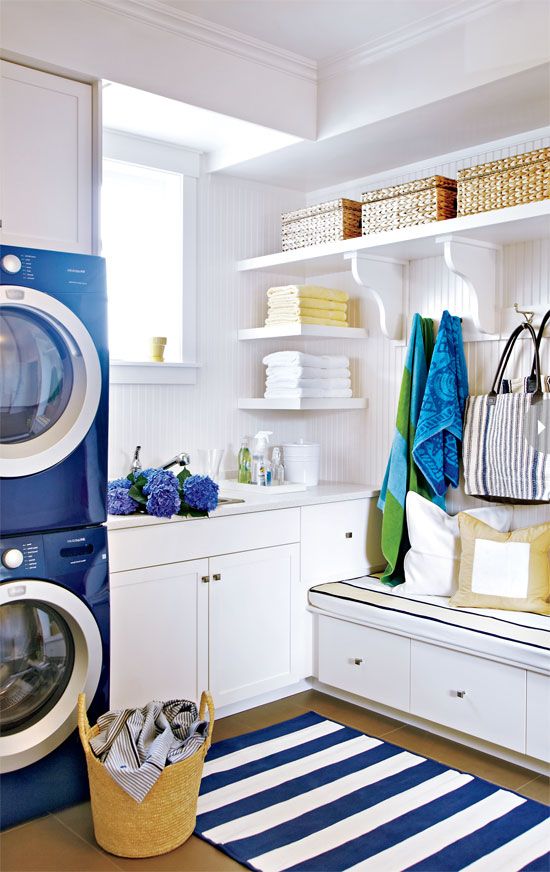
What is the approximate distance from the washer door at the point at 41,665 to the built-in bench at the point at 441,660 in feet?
3.60

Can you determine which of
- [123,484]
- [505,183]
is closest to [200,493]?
[123,484]

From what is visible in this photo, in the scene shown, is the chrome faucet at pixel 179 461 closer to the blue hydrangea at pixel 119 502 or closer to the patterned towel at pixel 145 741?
the blue hydrangea at pixel 119 502

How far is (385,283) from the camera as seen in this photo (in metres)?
3.42

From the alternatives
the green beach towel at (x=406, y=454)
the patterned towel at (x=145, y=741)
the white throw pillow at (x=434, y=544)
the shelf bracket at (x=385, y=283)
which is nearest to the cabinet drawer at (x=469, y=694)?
the white throw pillow at (x=434, y=544)

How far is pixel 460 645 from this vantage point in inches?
106

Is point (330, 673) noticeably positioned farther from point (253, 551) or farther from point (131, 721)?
point (131, 721)

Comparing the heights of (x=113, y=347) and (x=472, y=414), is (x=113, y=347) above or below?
above

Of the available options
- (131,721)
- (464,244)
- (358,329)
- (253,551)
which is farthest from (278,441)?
(131,721)

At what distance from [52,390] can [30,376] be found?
0.08m

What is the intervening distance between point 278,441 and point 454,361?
1056mm

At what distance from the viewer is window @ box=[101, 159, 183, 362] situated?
3348 mm

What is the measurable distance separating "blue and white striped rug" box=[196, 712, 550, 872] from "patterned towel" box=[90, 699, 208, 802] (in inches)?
9.6

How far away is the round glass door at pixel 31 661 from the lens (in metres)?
2.27

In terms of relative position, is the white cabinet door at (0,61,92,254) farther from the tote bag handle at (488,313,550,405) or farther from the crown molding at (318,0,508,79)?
the tote bag handle at (488,313,550,405)
